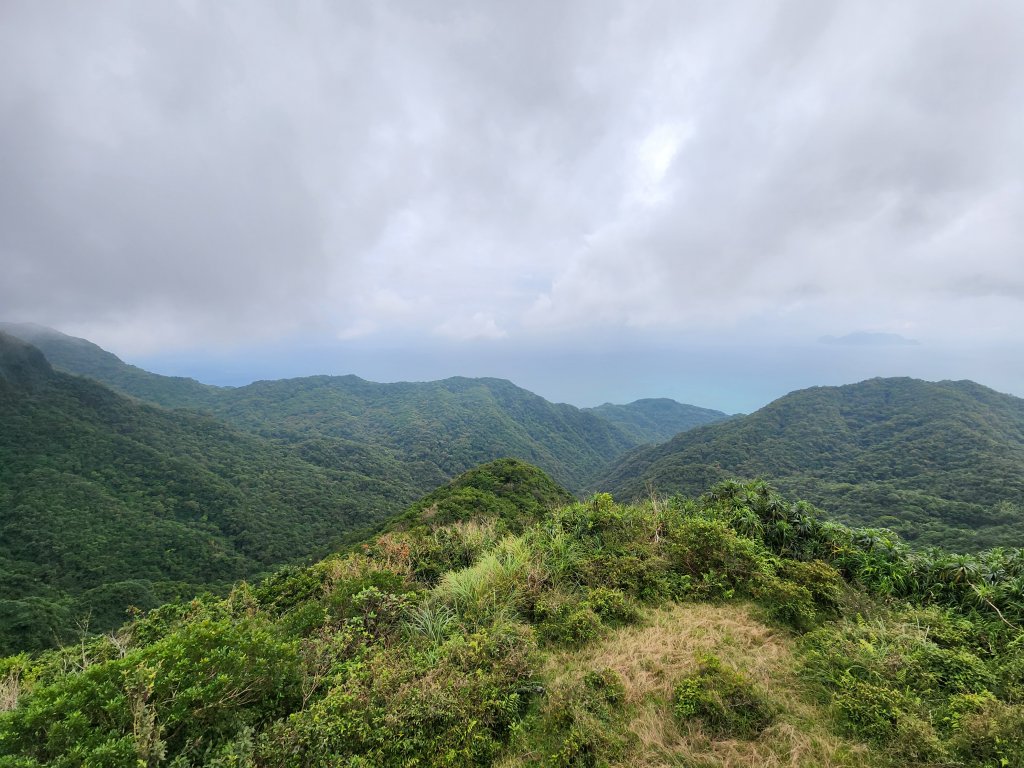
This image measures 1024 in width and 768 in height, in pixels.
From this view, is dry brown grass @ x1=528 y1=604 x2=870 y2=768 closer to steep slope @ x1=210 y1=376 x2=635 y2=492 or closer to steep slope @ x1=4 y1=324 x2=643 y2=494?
→ steep slope @ x1=210 y1=376 x2=635 y2=492

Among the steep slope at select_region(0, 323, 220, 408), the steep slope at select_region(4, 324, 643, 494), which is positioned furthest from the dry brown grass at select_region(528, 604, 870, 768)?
the steep slope at select_region(0, 323, 220, 408)

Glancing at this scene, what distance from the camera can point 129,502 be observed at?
61500 mm

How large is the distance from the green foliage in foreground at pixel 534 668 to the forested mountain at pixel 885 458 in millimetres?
26812

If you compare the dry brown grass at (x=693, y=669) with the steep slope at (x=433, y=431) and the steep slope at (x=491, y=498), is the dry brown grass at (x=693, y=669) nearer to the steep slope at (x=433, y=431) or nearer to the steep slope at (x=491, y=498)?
the steep slope at (x=491, y=498)

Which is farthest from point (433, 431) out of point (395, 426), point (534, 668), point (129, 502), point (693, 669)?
point (693, 669)

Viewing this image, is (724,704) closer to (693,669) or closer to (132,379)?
(693,669)

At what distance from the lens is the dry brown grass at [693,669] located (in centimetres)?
321

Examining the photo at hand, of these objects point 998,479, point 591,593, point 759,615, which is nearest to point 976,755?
point 759,615

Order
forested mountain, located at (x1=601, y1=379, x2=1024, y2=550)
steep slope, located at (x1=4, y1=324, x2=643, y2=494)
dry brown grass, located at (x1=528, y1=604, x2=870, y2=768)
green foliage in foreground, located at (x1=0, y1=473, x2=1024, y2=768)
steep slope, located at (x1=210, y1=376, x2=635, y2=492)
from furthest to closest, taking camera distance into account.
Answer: steep slope, located at (x1=210, y1=376, x2=635, y2=492), steep slope, located at (x1=4, y1=324, x2=643, y2=494), forested mountain, located at (x1=601, y1=379, x2=1024, y2=550), dry brown grass, located at (x1=528, y1=604, x2=870, y2=768), green foliage in foreground, located at (x1=0, y1=473, x2=1024, y2=768)

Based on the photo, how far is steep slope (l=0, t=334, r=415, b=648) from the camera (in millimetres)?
39625

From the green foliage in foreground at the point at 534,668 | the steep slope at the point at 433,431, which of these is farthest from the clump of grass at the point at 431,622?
the steep slope at the point at 433,431

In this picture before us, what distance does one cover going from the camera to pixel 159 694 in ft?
10.5

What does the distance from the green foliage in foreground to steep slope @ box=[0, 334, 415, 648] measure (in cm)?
4063

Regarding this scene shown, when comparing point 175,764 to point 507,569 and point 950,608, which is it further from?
point 950,608
